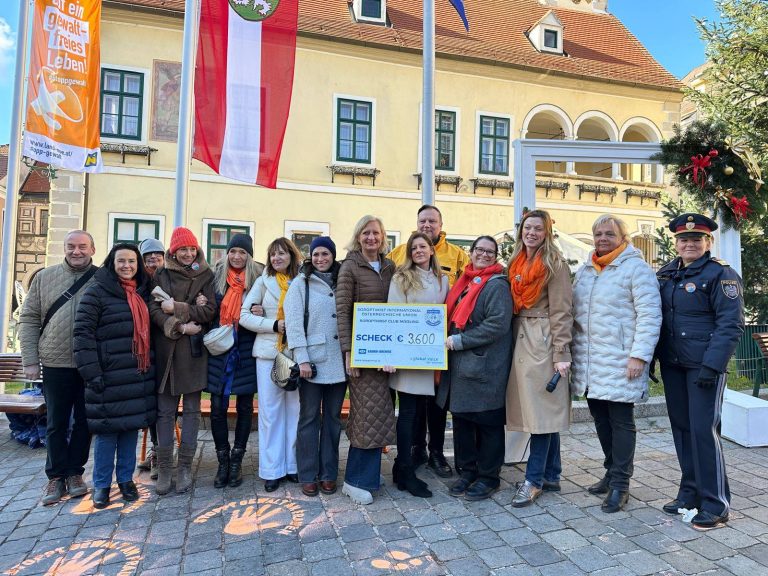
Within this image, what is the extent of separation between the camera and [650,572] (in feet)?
9.89

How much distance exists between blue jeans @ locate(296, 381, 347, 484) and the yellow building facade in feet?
35.4

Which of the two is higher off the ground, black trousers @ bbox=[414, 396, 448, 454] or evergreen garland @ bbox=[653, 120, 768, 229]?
evergreen garland @ bbox=[653, 120, 768, 229]

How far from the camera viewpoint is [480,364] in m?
3.95

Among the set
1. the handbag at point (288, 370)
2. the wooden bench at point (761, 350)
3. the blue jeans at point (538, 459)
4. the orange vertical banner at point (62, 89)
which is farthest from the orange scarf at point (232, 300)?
the wooden bench at point (761, 350)

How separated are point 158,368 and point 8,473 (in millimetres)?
1921

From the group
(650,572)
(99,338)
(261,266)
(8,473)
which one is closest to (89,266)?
(99,338)

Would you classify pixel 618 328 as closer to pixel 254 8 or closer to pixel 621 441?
pixel 621 441

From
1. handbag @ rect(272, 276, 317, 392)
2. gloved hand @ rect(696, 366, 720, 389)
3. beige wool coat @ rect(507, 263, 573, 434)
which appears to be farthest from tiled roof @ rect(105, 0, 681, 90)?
gloved hand @ rect(696, 366, 720, 389)

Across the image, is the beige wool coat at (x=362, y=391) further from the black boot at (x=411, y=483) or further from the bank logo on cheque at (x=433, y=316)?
the bank logo on cheque at (x=433, y=316)

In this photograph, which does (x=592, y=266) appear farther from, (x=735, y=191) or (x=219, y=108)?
(x=219, y=108)

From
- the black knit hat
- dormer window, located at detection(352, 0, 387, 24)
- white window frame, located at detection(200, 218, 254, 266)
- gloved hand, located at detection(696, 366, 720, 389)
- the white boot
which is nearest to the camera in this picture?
gloved hand, located at detection(696, 366, 720, 389)

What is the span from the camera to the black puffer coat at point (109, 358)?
3.86 m

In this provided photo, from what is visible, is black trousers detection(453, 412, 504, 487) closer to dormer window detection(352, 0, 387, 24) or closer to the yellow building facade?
the yellow building facade

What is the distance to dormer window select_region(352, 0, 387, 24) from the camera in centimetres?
1633
